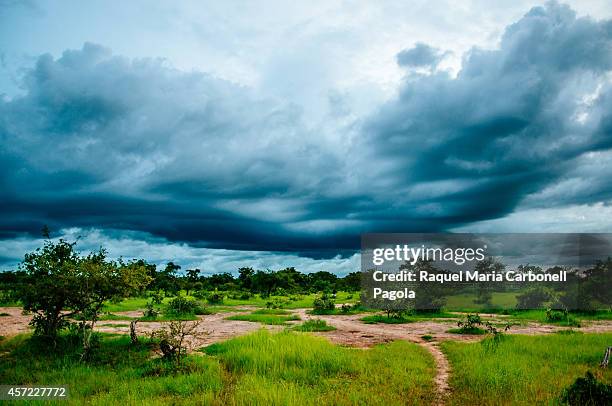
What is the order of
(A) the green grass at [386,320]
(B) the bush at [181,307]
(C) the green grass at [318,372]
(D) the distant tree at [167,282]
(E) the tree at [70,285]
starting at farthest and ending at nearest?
(D) the distant tree at [167,282] < (B) the bush at [181,307] < (A) the green grass at [386,320] < (E) the tree at [70,285] < (C) the green grass at [318,372]

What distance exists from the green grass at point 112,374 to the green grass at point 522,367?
785 centimetres

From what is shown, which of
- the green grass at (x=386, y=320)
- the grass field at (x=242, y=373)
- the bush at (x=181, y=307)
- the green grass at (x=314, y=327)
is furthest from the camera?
the bush at (x=181, y=307)

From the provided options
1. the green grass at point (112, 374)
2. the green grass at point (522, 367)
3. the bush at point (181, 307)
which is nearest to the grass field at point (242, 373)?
the green grass at point (112, 374)

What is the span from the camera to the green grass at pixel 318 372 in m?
12.3

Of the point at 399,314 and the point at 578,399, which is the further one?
the point at 399,314

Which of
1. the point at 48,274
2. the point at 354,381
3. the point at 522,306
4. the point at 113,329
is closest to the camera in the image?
the point at 354,381

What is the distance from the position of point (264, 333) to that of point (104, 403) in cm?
938

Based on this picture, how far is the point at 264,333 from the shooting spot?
2070cm

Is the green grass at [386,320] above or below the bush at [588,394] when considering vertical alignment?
below

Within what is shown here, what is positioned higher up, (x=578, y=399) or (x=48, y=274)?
(x=48, y=274)

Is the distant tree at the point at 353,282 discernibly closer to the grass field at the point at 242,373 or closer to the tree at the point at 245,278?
the tree at the point at 245,278

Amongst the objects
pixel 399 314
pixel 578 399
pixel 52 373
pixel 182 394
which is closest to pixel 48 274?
pixel 52 373

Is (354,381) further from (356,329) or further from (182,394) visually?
(356,329)

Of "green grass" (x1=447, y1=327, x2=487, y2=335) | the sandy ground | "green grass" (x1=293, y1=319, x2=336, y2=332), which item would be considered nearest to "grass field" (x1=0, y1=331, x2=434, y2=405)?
the sandy ground
